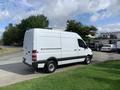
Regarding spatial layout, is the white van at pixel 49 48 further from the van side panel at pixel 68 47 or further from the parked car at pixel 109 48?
the parked car at pixel 109 48

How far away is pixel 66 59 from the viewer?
570 inches

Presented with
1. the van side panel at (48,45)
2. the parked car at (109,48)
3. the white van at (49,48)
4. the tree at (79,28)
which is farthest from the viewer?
the tree at (79,28)

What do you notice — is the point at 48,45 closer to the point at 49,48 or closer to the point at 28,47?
the point at 49,48

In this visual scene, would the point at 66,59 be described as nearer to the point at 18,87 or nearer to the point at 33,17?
the point at 18,87

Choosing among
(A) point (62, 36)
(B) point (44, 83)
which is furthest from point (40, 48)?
(B) point (44, 83)

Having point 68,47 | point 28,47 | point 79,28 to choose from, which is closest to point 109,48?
point 79,28

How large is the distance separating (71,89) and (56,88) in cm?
62

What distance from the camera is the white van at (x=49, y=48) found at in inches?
485

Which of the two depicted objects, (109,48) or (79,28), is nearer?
(109,48)

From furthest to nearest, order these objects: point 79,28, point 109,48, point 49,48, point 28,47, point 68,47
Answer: point 79,28 → point 109,48 → point 68,47 → point 49,48 → point 28,47

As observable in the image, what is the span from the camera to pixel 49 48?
13055 millimetres

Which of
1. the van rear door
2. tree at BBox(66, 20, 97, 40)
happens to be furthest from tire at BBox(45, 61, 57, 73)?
tree at BBox(66, 20, 97, 40)

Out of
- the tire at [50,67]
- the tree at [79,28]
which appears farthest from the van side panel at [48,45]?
the tree at [79,28]

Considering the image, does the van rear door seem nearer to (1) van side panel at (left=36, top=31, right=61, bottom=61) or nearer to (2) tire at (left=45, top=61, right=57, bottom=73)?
(1) van side panel at (left=36, top=31, right=61, bottom=61)
